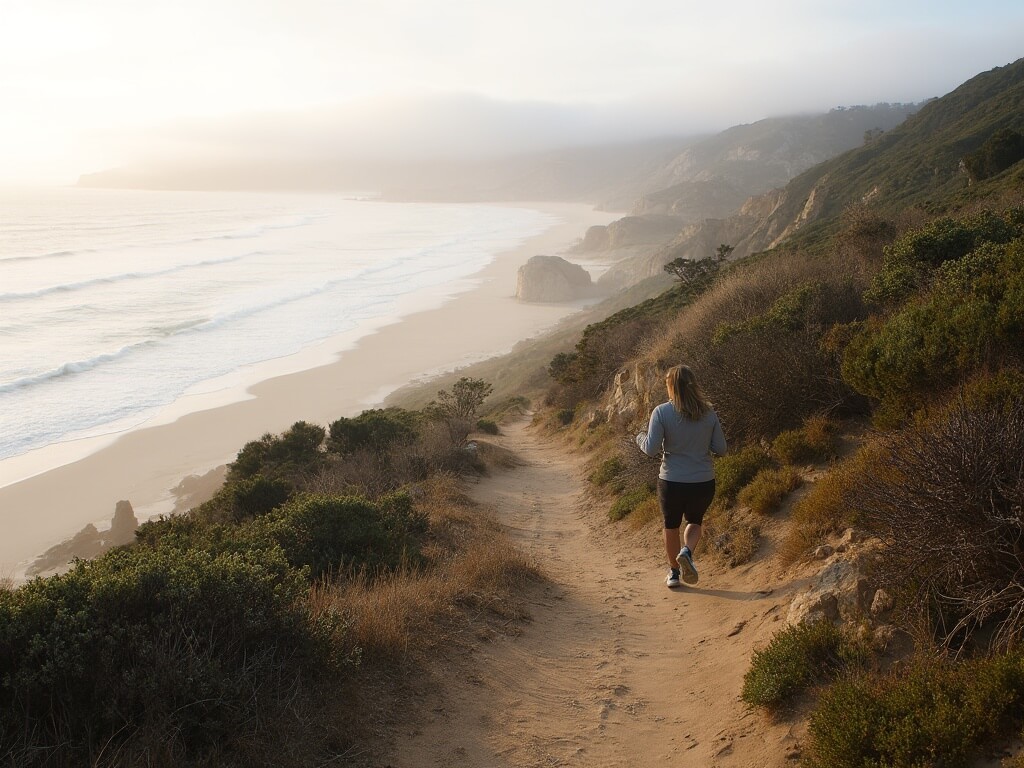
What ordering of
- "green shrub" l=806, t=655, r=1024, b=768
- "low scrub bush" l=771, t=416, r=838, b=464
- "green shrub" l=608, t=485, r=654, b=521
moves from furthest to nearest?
"green shrub" l=608, t=485, r=654, b=521 < "low scrub bush" l=771, t=416, r=838, b=464 < "green shrub" l=806, t=655, r=1024, b=768

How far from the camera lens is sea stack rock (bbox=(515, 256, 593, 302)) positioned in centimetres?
6200

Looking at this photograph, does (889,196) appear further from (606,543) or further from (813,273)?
(606,543)

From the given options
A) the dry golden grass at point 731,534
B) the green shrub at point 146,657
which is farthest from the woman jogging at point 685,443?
the green shrub at point 146,657

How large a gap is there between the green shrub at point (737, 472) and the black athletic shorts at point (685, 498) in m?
2.20

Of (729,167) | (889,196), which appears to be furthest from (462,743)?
(729,167)

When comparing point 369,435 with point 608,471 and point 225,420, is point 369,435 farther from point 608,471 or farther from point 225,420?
point 225,420

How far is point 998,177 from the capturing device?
22.8 metres

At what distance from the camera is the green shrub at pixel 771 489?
7.33 meters

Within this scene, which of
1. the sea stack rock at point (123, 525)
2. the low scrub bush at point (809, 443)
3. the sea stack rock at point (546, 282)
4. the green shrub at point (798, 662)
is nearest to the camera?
the green shrub at point (798, 662)

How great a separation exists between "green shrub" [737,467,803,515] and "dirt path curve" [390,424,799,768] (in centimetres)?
95

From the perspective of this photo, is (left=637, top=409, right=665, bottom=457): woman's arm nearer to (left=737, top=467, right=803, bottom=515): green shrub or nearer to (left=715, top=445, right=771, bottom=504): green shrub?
(left=737, top=467, right=803, bottom=515): green shrub

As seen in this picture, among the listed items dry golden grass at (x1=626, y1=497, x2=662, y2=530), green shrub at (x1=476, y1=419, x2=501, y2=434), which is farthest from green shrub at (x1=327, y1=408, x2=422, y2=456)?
dry golden grass at (x1=626, y1=497, x2=662, y2=530)

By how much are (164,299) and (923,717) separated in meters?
49.1

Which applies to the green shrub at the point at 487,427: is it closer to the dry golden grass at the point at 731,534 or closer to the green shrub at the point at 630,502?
the green shrub at the point at 630,502
